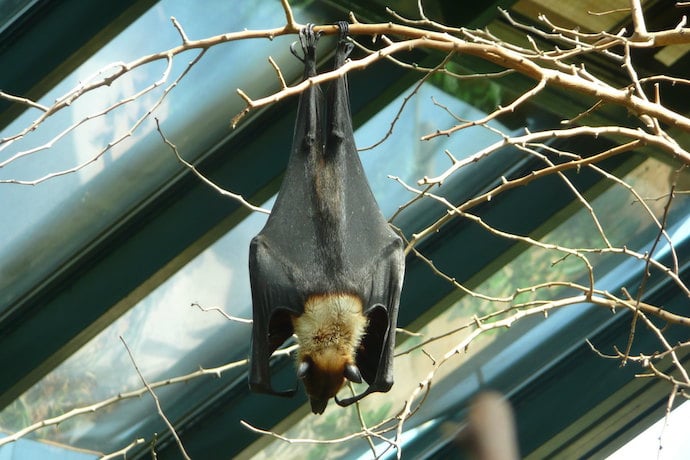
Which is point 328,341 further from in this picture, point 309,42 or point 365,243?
point 309,42

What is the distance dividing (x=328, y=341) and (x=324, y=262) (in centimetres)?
34

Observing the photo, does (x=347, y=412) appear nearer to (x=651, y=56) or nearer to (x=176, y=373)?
(x=176, y=373)

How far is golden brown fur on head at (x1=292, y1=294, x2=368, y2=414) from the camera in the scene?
14.9ft

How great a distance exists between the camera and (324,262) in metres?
4.54

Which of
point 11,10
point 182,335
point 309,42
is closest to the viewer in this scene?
point 309,42

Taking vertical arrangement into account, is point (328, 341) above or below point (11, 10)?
below

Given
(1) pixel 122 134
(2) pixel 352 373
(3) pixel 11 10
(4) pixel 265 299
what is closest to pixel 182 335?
(1) pixel 122 134

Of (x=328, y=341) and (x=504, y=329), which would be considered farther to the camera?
(x=504, y=329)

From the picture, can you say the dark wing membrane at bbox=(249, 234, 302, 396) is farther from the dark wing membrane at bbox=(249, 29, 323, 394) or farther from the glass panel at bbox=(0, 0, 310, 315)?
the glass panel at bbox=(0, 0, 310, 315)

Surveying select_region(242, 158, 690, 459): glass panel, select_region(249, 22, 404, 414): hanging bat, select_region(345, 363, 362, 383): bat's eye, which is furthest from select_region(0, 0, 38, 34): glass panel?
select_region(242, 158, 690, 459): glass panel

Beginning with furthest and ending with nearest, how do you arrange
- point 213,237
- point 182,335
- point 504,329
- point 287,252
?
point 504,329
point 182,335
point 213,237
point 287,252

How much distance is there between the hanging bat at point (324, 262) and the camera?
14.7ft

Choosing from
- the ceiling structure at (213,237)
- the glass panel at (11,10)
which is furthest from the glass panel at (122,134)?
the glass panel at (11,10)

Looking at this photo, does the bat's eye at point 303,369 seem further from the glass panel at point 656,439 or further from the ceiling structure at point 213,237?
the glass panel at point 656,439
